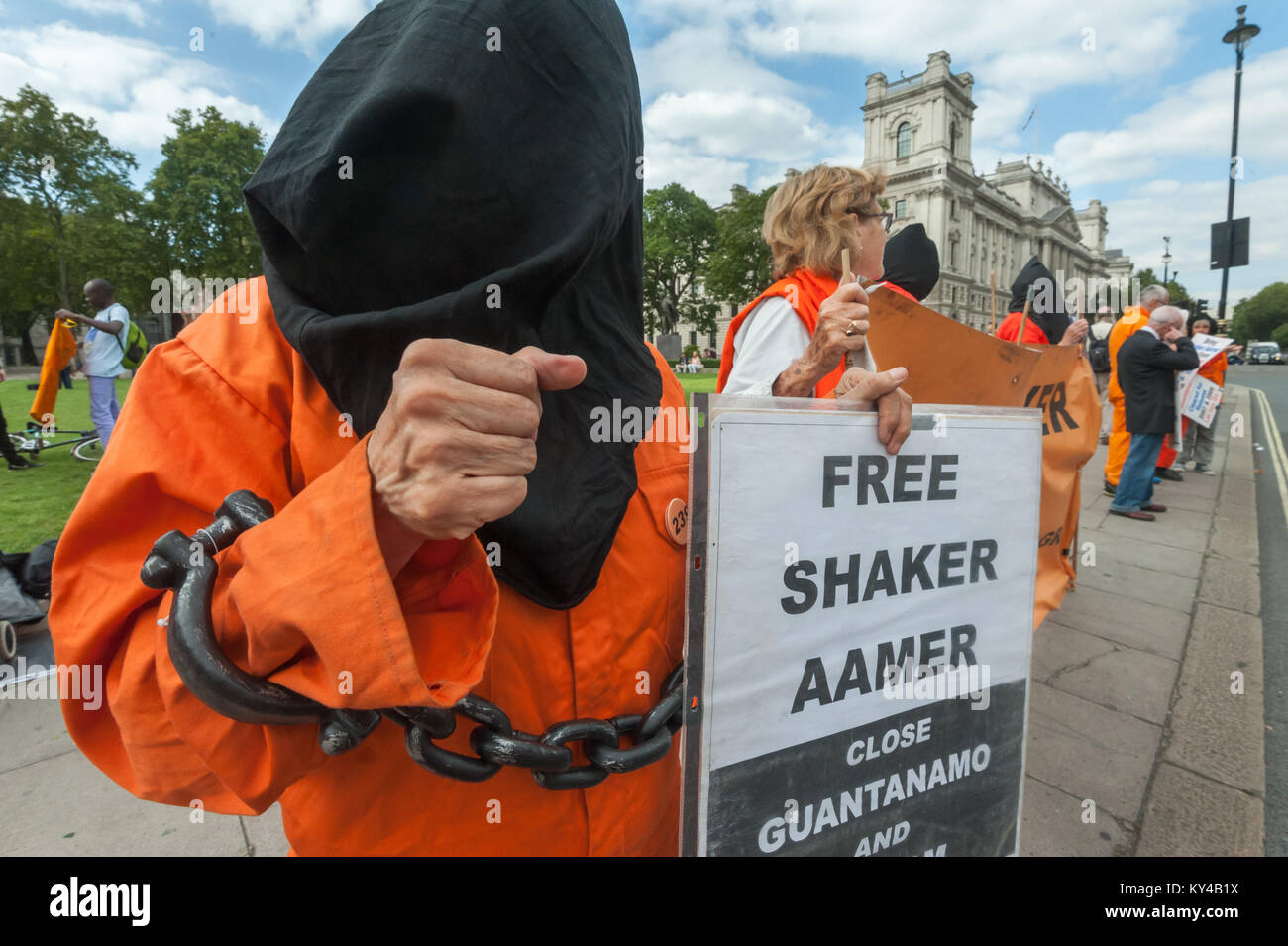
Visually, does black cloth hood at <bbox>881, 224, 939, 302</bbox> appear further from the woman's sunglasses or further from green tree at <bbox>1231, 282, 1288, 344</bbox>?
green tree at <bbox>1231, 282, 1288, 344</bbox>

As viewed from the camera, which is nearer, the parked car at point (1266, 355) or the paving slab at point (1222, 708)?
the paving slab at point (1222, 708)

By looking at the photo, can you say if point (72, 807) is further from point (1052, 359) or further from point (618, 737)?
point (1052, 359)

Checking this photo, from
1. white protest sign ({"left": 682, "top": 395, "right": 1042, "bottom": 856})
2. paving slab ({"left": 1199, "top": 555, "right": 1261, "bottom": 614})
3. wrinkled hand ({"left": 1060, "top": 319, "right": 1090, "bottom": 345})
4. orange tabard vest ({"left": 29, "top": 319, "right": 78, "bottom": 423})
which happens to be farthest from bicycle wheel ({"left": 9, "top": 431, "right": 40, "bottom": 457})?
paving slab ({"left": 1199, "top": 555, "right": 1261, "bottom": 614})

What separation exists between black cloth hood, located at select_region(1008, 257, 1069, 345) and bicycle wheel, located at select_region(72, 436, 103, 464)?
428 inches

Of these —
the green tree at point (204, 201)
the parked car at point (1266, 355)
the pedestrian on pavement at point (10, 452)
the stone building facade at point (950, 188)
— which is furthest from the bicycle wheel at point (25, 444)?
the parked car at point (1266, 355)

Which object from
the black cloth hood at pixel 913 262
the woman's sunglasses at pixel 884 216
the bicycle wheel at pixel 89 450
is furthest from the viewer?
the bicycle wheel at pixel 89 450

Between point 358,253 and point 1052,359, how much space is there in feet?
8.51

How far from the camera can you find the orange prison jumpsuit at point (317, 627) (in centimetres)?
73

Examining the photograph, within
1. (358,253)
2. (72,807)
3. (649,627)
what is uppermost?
(358,253)

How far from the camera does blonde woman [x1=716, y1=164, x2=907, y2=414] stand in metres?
2.33

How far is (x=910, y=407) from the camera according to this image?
130cm

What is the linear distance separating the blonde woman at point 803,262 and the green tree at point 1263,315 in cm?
10808

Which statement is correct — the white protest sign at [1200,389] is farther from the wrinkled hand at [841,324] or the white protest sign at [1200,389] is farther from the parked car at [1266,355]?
the parked car at [1266,355]
